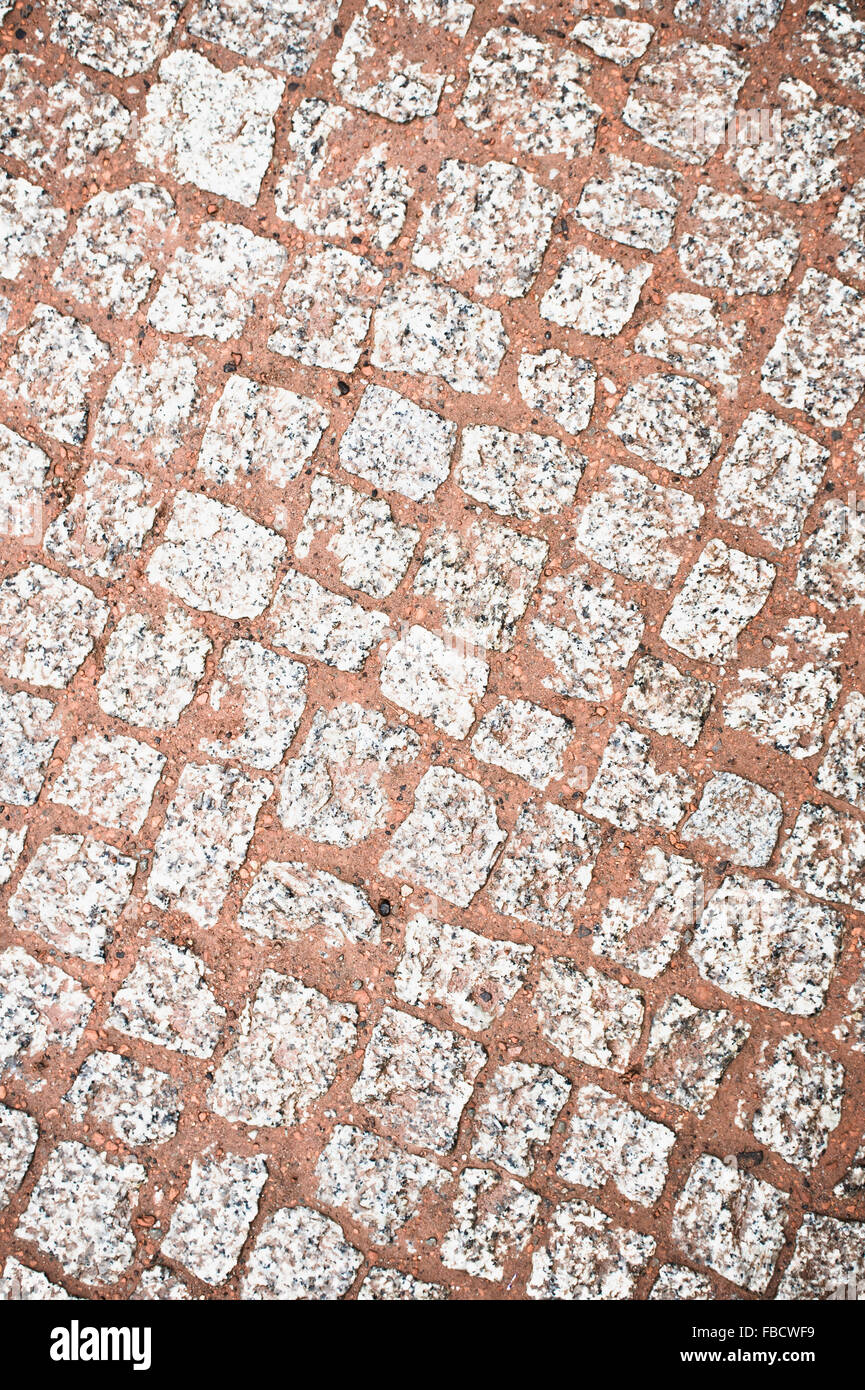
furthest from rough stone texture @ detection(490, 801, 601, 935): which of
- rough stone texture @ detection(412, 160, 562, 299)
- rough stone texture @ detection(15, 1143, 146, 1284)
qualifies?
rough stone texture @ detection(412, 160, 562, 299)

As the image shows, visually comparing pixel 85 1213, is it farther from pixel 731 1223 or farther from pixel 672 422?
pixel 672 422

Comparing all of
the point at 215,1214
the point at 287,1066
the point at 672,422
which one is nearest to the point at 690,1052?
the point at 287,1066

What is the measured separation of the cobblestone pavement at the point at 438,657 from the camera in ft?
9.14

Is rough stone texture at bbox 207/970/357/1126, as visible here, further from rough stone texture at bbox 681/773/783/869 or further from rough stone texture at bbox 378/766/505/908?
rough stone texture at bbox 681/773/783/869

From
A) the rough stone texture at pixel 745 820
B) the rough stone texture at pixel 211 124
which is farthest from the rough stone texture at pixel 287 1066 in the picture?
the rough stone texture at pixel 211 124

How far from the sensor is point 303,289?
9.36 ft

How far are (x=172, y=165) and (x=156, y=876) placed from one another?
226 cm

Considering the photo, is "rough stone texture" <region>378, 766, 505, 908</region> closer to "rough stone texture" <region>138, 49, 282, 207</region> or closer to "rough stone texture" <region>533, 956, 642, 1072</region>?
"rough stone texture" <region>533, 956, 642, 1072</region>

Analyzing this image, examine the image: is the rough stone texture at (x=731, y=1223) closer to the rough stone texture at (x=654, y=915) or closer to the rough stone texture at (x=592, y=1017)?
the rough stone texture at (x=592, y=1017)

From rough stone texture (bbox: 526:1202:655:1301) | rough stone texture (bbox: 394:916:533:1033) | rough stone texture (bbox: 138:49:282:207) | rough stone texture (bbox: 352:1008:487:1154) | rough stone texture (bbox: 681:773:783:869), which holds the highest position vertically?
rough stone texture (bbox: 138:49:282:207)

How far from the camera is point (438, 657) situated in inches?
112

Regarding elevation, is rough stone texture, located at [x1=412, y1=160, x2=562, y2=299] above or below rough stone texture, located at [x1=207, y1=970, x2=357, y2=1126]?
above

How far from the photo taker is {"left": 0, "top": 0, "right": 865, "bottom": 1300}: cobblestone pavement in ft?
9.14
